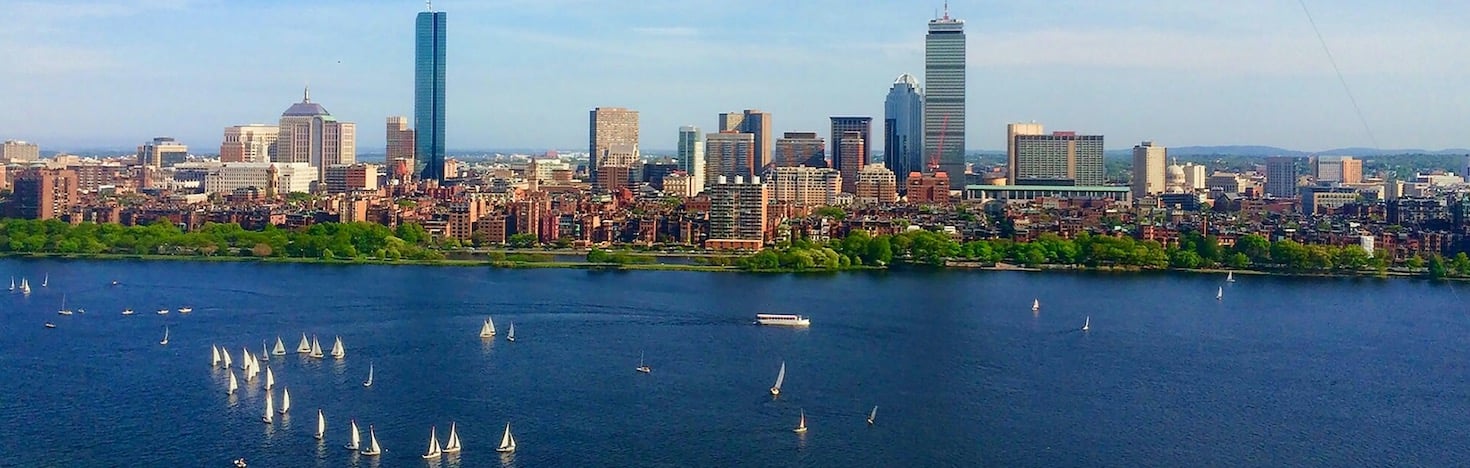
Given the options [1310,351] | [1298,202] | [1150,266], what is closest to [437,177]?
[1298,202]

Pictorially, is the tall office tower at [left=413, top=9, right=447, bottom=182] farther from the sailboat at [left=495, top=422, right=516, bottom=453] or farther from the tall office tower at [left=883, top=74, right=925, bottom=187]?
the sailboat at [left=495, top=422, right=516, bottom=453]

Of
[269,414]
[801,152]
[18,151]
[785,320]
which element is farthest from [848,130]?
[269,414]

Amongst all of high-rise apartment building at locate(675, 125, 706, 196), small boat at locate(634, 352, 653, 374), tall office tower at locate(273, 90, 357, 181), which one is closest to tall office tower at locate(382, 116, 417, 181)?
tall office tower at locate(273, 90, 357, 181)

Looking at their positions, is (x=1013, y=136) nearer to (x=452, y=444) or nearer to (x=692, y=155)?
(x=692, y=155)

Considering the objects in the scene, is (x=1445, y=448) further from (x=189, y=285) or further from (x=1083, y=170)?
(x=1083, y=170)

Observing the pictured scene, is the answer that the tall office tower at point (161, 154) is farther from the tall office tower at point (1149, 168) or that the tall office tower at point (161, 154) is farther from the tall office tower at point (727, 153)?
the tall office tower at point (1149, 168)

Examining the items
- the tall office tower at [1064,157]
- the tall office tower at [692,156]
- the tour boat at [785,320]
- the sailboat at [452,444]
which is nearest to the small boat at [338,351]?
the sailboat at [452,444]
